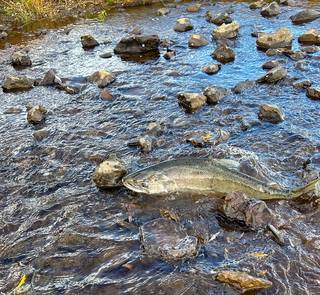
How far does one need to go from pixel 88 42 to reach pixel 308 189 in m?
8.17

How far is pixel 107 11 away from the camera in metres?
15.5

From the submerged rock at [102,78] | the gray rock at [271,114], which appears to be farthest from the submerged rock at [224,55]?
the gray rock at [271,114]

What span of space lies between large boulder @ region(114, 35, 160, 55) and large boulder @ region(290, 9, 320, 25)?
3.97m

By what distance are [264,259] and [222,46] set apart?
651cm

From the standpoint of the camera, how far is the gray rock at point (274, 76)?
859 centimetres

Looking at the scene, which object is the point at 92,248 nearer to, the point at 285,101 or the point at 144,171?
the point at 144,171

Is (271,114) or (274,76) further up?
(271,114)

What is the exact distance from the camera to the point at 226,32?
1125 cm

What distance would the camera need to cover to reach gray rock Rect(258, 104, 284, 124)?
7.25 metres

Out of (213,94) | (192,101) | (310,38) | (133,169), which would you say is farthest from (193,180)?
(310,38)

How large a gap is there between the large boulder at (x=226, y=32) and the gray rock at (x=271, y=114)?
171 inches

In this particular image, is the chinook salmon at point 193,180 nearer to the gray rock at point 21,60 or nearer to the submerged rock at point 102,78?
the submerged rock at point 102,78

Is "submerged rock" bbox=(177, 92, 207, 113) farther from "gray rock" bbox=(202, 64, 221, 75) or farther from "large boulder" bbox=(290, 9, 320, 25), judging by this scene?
"large boulder" bbox=(290, 9, 320, 25)

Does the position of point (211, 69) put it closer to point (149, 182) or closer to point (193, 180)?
point (193, 180)
